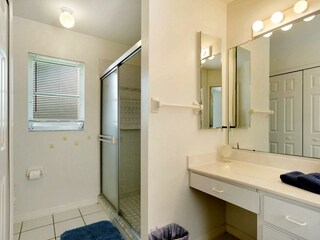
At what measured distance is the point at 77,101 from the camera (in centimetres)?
262

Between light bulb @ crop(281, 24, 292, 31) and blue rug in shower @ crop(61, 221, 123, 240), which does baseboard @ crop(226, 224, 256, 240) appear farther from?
light bulb @ crop(281, 24, 292, 31)

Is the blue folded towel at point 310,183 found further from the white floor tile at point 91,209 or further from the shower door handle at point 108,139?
the white floor tile at point 91,209

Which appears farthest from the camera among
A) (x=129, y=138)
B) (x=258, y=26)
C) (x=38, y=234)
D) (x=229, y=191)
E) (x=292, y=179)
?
(x=129, y=138)

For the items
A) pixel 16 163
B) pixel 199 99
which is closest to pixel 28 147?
pixel 16 163

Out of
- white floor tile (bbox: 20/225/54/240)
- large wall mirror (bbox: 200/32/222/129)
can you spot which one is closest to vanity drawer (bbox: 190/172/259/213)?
large wall mirror (bbox: 200/32/222/129)

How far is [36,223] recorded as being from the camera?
2146 mm

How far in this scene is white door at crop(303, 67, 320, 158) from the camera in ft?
4.50

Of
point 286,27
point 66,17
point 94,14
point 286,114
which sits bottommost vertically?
point 286,114

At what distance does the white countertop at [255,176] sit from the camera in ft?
3.30

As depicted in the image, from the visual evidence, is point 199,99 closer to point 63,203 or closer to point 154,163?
point 154,163

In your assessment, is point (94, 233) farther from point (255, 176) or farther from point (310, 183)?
point (310, 183)

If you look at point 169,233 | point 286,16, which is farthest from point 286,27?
point 169,233

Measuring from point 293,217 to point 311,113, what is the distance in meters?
0.83

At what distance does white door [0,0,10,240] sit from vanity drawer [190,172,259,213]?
4.49 ft
